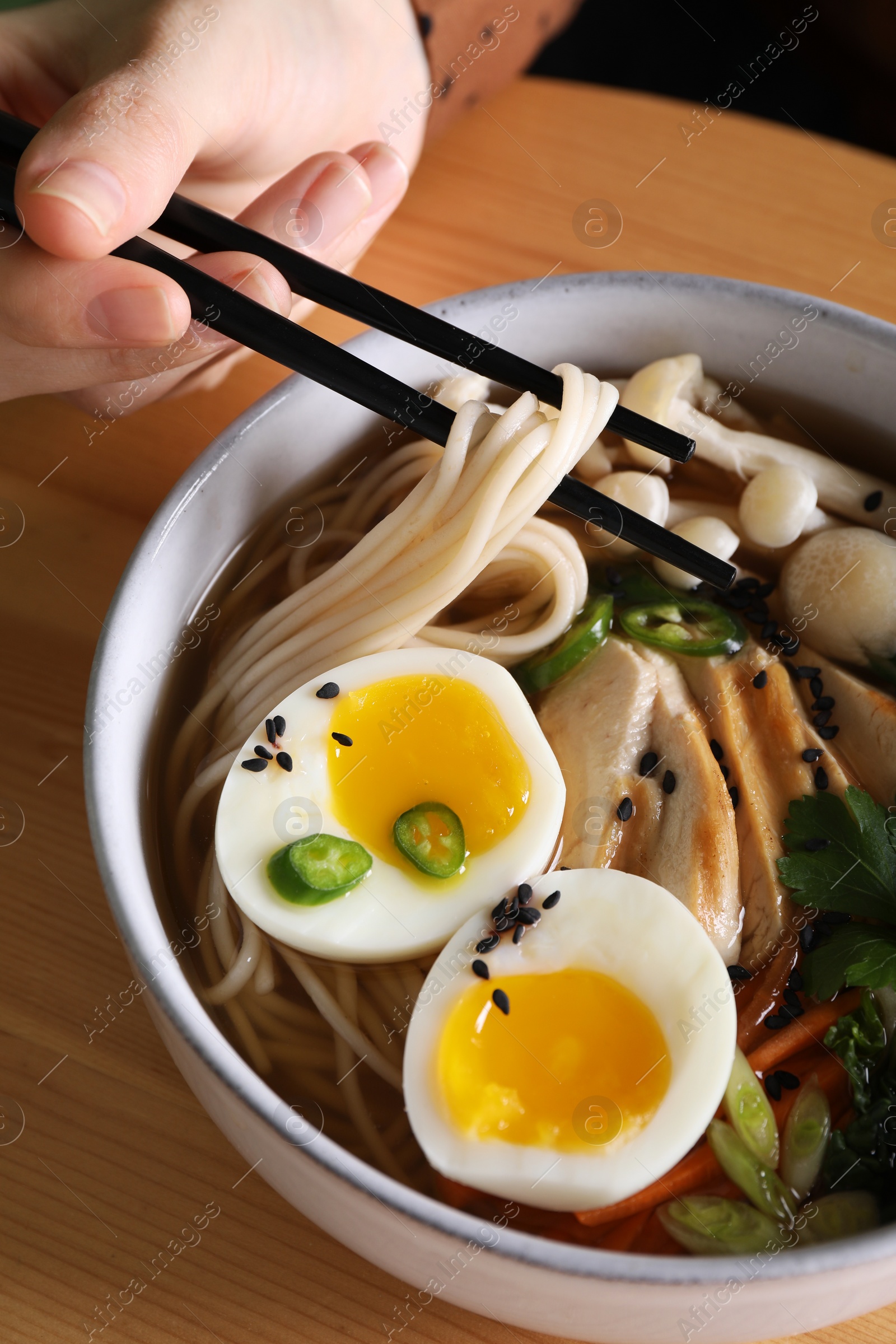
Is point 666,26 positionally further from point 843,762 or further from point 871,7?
point 843,762

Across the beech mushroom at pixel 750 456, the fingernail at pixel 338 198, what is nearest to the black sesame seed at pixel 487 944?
the beech mushroom at pixel 750 456

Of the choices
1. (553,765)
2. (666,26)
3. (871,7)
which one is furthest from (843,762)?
(666,26)

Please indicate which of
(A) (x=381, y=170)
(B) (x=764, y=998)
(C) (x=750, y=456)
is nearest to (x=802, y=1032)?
(B) (x=764, y=998)

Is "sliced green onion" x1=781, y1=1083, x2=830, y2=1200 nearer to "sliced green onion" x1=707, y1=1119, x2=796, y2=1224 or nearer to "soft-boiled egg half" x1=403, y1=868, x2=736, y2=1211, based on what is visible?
"sliced green onion" x1=707, y1=1119, x2=796, y2=1224

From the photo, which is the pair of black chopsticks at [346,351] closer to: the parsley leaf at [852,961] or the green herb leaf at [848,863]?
the green herb leaf at [848,863]

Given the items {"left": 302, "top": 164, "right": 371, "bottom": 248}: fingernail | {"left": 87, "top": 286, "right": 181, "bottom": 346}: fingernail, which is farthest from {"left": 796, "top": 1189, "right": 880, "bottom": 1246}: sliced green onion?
{"left": 302, "top": 164, "right": 371, "bottom": 248}: fingernail
